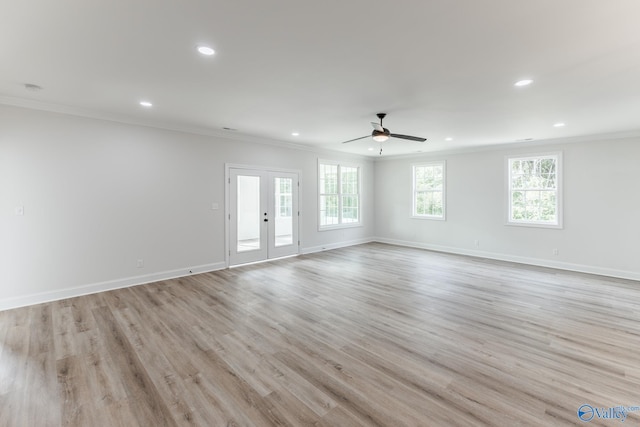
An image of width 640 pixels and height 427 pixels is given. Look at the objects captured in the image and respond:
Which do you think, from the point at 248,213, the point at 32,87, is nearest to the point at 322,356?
the point at 248,213

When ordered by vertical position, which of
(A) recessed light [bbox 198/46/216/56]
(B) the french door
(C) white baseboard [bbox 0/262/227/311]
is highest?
(A) recessed light [bbox 198/46/216/56]

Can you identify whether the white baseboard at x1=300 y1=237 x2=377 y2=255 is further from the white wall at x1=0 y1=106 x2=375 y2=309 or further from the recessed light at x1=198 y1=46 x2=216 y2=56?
the recessed light at x1=198 y1=46 x2=216 y2=56

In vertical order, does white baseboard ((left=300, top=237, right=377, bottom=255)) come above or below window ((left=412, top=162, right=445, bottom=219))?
below

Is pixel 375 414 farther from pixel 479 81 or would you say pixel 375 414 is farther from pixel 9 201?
pixel 9 201

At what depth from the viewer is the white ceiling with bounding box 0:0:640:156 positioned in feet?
6.62

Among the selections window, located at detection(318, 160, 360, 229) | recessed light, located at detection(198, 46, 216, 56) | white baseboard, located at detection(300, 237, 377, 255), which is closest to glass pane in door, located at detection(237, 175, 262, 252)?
white baseboard, located at detection(300, 237, 377, 255)

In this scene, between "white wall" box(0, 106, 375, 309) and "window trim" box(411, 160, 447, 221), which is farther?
"window trim" box(411, 160, 447, 221)

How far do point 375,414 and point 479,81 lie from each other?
132 inches

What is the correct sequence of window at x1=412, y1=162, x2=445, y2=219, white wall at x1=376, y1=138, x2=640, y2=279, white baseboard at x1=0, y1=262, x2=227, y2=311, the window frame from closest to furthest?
white baseboard at x1=0, y1=262, x2=227, y2=311 < white wall at x1=376, y1=138, x2=640, y2=279 < the window frame < window at x1=412, y1=162, x2=445, y2=219

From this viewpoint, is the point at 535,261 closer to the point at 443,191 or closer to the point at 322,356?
the point at 443,191

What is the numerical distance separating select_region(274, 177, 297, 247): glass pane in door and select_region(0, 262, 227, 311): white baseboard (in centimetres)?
163

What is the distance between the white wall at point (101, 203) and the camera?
393 cm

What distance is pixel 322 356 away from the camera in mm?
2729

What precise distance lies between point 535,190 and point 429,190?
96.1 inches
